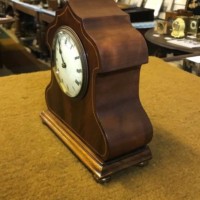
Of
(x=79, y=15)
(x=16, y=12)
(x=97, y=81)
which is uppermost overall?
(x=79, y=15)

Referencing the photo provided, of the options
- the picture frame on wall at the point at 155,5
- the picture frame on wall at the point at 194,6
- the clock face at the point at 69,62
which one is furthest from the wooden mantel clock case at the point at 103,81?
the picture frame on wall at the point at 155,5

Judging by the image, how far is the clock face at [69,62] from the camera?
0.55m

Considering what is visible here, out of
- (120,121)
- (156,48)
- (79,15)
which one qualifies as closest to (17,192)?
(120,121)

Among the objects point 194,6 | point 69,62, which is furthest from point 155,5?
point 69,62

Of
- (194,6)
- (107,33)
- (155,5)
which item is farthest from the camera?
(155,5)

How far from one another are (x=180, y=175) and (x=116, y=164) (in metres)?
0.12

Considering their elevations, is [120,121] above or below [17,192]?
above

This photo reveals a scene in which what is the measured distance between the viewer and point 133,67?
547 millimetres

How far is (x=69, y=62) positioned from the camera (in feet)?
1.94

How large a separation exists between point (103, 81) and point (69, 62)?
0.09m

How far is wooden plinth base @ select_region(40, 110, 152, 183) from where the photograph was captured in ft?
1.82

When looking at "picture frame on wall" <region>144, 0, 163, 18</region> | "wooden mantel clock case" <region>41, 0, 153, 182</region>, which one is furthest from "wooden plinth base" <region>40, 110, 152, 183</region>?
"picture frame on wall" <region>144, 0, 163, 18</region>

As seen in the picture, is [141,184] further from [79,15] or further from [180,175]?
[79,15]

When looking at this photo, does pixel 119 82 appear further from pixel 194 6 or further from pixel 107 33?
pixel 194 6
